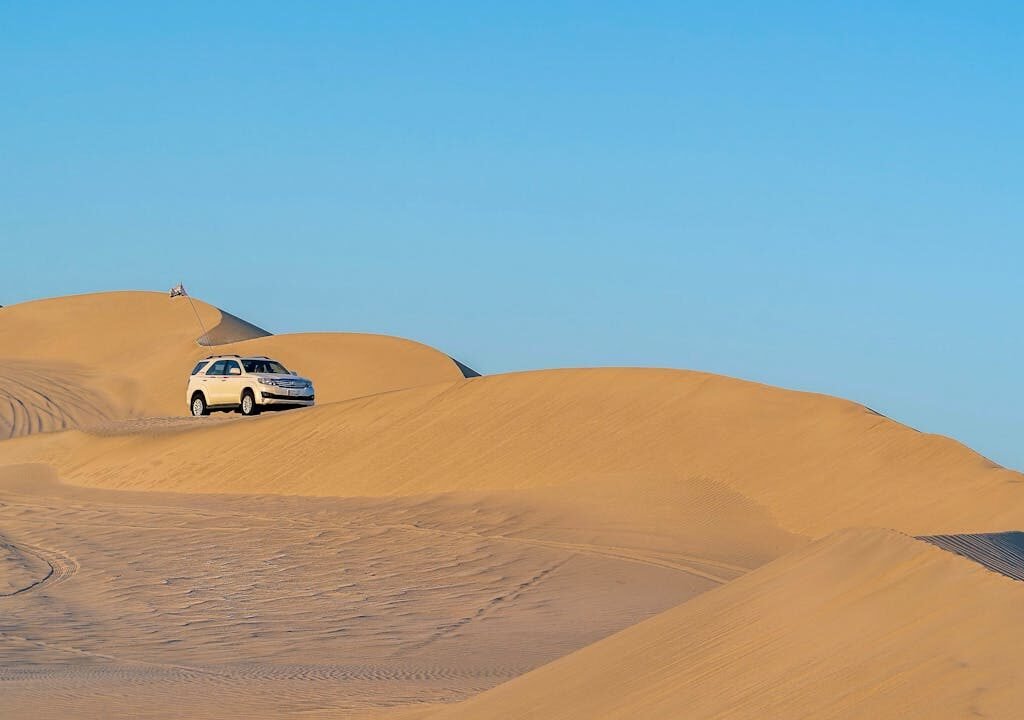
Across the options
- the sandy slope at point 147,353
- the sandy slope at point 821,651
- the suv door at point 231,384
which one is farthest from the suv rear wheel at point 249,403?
the sandy slope at point 821,651

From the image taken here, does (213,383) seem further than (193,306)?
No

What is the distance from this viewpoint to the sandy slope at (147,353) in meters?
47.2

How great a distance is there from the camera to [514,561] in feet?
55.9

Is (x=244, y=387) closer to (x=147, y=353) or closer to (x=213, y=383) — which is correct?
(x=213, y=383)

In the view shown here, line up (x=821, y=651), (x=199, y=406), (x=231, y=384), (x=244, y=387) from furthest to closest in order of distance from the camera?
(x=199, y=406) < (x=231, y=384) < (x=244, y=387) < (x=821, y=651)

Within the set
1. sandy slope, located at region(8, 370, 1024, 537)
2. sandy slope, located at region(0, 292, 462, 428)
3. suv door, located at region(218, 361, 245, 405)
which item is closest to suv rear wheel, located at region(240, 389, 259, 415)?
suv door, located at region(218, 361, 245, 405)

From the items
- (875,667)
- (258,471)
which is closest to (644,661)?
(875,667)

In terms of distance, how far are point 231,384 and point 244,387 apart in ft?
1.63

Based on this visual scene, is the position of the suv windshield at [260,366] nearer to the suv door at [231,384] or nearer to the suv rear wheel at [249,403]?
the suv door at [231,384]

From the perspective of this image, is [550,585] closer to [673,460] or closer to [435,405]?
[673,460]

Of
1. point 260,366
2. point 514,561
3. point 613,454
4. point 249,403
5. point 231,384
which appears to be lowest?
point 514,561

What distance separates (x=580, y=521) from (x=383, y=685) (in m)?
9.73

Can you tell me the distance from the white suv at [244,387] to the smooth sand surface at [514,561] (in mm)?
987

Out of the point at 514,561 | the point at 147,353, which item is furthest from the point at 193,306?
the point at 514,561
